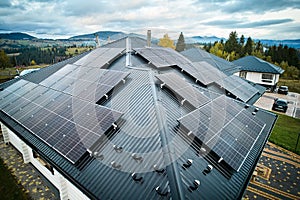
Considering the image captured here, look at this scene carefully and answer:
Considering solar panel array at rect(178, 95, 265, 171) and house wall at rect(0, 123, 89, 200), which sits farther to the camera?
house wall at rect(0, 123, 89, 200)

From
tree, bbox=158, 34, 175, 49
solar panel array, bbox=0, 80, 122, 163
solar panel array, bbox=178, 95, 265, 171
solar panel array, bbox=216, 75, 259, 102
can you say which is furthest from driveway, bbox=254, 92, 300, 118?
tree, bbox=158, 34, 175, 49

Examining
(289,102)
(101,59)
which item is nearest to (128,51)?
(101,59)

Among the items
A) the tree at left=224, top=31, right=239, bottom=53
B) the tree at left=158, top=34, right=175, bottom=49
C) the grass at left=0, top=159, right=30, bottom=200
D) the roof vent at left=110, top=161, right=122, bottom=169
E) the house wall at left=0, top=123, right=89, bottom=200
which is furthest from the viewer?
the tree at left=224, top=31, right=239, bottom=53

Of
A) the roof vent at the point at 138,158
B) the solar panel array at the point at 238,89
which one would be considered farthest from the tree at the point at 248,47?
the roof vent at the point at 138,158

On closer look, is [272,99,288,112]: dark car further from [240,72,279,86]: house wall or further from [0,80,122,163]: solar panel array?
[0,80,122,163]: solar panel array

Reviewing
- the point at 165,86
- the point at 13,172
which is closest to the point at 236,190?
the point at 165,86
